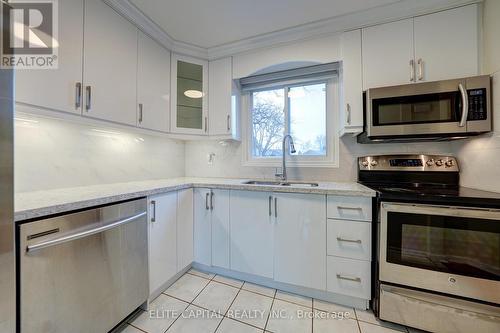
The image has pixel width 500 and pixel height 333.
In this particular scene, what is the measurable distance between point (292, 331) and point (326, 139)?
1686 millimetres

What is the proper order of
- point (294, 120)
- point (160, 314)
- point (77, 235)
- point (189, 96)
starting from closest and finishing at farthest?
point (77, 235), point (160, 314), point (189, 96), point (294, 120)

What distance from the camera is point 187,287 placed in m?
1.73

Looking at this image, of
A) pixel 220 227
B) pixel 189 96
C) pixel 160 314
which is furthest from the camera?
pixel 189 96

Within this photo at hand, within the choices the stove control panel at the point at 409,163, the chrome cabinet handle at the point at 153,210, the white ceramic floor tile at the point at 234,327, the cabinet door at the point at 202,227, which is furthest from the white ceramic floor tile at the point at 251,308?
the stove control panel at the point at 409,163

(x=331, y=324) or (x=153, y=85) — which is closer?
(x=331, y=324)

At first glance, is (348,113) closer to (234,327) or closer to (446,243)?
(446,243)

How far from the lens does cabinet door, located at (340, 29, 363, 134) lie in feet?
5.49

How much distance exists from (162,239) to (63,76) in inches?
50.8

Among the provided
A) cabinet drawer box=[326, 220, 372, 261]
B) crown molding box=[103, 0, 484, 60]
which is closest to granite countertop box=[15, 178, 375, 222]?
cabinet drawer box=[326, 220, 372, 261]

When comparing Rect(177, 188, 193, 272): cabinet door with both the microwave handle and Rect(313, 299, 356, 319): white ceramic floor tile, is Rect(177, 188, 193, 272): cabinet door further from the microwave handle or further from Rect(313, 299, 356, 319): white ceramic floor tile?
the microwave handle

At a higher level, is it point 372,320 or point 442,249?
point 442,249

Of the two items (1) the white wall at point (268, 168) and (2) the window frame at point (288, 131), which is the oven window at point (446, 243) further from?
(2) the window frame at point (288, 131)

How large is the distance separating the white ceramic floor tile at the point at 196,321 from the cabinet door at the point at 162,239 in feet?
1.07

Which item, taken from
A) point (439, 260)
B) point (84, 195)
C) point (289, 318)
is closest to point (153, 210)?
point (84, 195)
